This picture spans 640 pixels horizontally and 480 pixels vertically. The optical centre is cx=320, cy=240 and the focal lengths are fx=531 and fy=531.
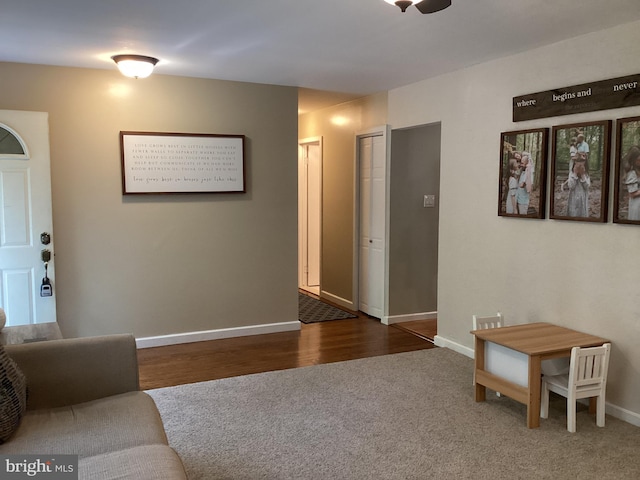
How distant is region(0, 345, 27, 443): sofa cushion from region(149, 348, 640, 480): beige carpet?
89 cm

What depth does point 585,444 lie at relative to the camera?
115 inches

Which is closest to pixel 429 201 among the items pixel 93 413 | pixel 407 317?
pixel 407 317

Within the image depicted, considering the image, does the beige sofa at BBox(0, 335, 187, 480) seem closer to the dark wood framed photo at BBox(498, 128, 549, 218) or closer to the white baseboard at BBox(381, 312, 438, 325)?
the dark wood framed photo at BBox(498, 128, 549, 218)

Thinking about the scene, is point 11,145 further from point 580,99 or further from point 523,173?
point 580,99

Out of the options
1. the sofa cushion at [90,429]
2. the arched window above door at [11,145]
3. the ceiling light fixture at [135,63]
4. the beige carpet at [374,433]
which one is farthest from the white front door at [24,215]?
the sofa cushion at [90,429]

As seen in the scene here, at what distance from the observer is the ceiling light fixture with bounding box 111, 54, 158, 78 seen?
A: 12.9ft

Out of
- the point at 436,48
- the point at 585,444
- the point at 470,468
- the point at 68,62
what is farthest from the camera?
the point at 68,62

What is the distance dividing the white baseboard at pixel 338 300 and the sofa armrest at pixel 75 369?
3.81 m

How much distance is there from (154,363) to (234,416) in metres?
1.32

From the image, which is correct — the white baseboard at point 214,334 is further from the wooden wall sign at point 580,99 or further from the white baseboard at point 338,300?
the wooden wall sign at point 580,99

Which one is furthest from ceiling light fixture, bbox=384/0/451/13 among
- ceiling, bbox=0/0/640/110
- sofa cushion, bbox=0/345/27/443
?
sofa cushion, bbox=0/345/27/443

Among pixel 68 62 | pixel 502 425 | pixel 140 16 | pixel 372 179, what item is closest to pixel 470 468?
pixel 502 425

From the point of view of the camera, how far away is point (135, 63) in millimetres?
3953

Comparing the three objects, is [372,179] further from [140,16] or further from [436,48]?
[140,16]
